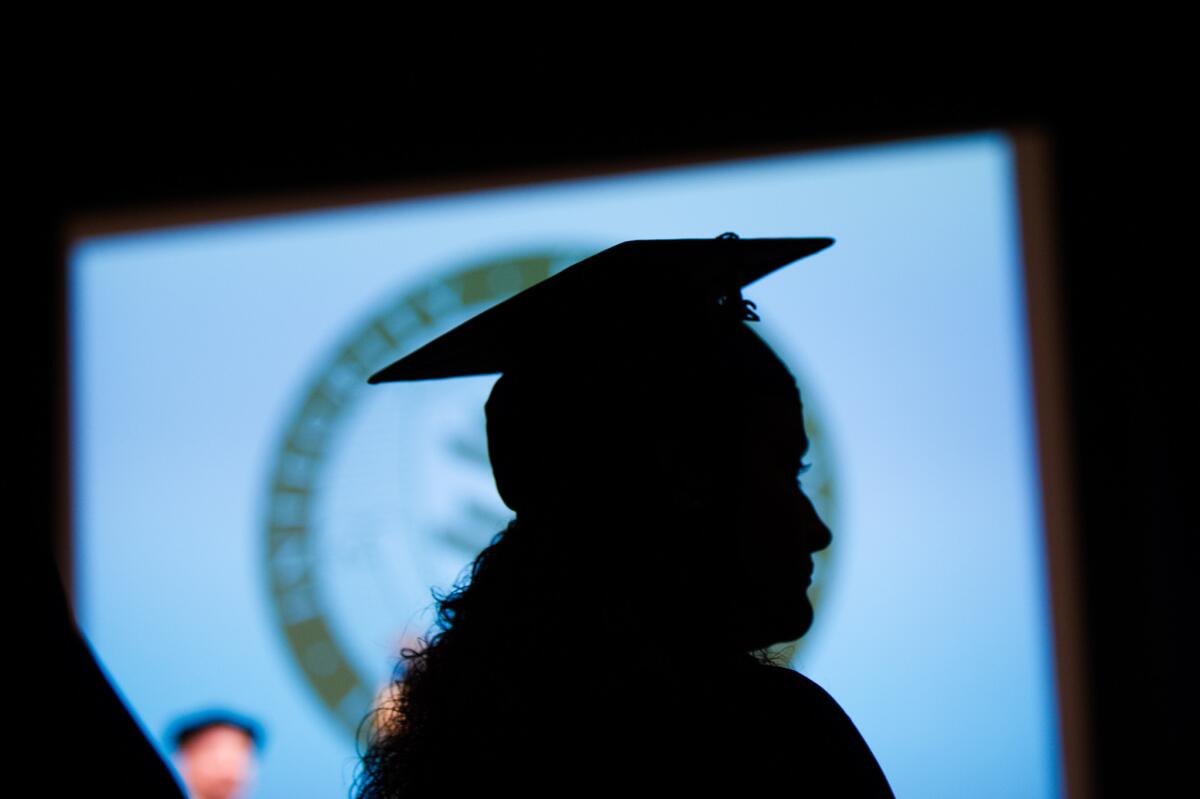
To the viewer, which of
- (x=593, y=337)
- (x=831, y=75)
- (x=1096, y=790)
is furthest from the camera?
(x=831, y=75)

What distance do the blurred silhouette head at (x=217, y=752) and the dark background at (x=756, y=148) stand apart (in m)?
0.58

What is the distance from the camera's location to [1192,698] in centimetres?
Answer: 214

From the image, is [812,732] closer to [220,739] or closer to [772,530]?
[772,530]

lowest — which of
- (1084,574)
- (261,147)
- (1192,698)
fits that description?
(1192,698)

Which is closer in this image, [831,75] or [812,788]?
[812,788]

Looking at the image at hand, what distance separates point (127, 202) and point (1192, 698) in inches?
107

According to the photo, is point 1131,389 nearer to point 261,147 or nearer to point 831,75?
point 831,75

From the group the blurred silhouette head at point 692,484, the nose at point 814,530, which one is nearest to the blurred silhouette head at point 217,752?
the blurred silhouette head at point 692,484

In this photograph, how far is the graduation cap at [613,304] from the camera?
81 centimetres

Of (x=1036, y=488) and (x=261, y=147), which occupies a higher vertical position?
(x=261, y=147)

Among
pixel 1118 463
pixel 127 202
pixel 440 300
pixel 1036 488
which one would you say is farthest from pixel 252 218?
pixel 1118 463

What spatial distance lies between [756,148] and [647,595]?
1.86 m

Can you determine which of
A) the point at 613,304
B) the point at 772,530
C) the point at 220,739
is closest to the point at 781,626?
the point at 772,530

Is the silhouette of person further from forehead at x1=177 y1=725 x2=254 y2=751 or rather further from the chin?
forehead at x1=177 y1=725 x2=254 y2=751
